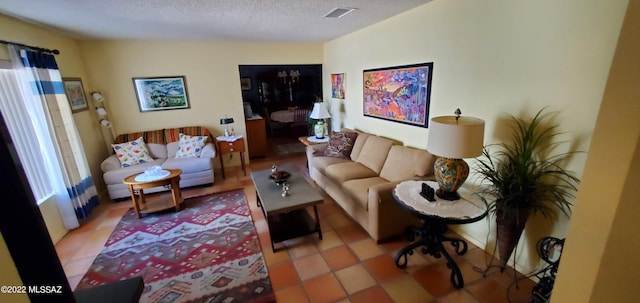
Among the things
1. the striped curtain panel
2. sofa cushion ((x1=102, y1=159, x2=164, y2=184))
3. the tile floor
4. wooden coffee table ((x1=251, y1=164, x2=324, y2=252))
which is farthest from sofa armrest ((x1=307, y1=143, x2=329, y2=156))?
the striped curtain panel

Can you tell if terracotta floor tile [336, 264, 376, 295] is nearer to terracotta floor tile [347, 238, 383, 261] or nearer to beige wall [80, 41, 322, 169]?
terracotta floor tile [347, 238, 383, 261]

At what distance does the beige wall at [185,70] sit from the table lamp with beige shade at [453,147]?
3740 millimetres

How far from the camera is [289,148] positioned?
612 cm

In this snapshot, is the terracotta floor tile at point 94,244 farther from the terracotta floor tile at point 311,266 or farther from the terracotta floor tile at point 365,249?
the terracotta floor tile at point 365,249

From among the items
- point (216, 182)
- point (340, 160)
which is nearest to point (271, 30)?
point (340, 160)

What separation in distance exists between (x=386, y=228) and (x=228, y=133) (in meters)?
3.51

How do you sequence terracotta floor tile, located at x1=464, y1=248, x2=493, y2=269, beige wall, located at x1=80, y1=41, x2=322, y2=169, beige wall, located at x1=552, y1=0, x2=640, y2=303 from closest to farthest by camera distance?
1. beige wall, located at x1=552, y1=0, x2=640, y2=303
2. terracotta floor tile, located at x1=464, y1=248, x2=493, y2=269
3. beige wall, located at x1=80, y1=41, x2=322, y2=169

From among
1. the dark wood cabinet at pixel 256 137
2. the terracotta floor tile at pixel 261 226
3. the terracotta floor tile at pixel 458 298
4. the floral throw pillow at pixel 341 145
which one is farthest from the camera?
the dark wood cabinet at pixel 256 137

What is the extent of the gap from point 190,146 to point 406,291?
3.80m

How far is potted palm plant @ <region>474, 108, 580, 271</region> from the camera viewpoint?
1.75 meters

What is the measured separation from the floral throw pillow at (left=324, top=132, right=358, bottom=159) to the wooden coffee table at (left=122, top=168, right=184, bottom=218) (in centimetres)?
213

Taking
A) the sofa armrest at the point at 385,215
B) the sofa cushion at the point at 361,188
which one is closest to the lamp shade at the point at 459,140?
the sofa armrest at the point at 385,215

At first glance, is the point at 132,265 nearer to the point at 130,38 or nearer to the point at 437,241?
the point at 437,241

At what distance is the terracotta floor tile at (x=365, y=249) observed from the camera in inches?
92.8
